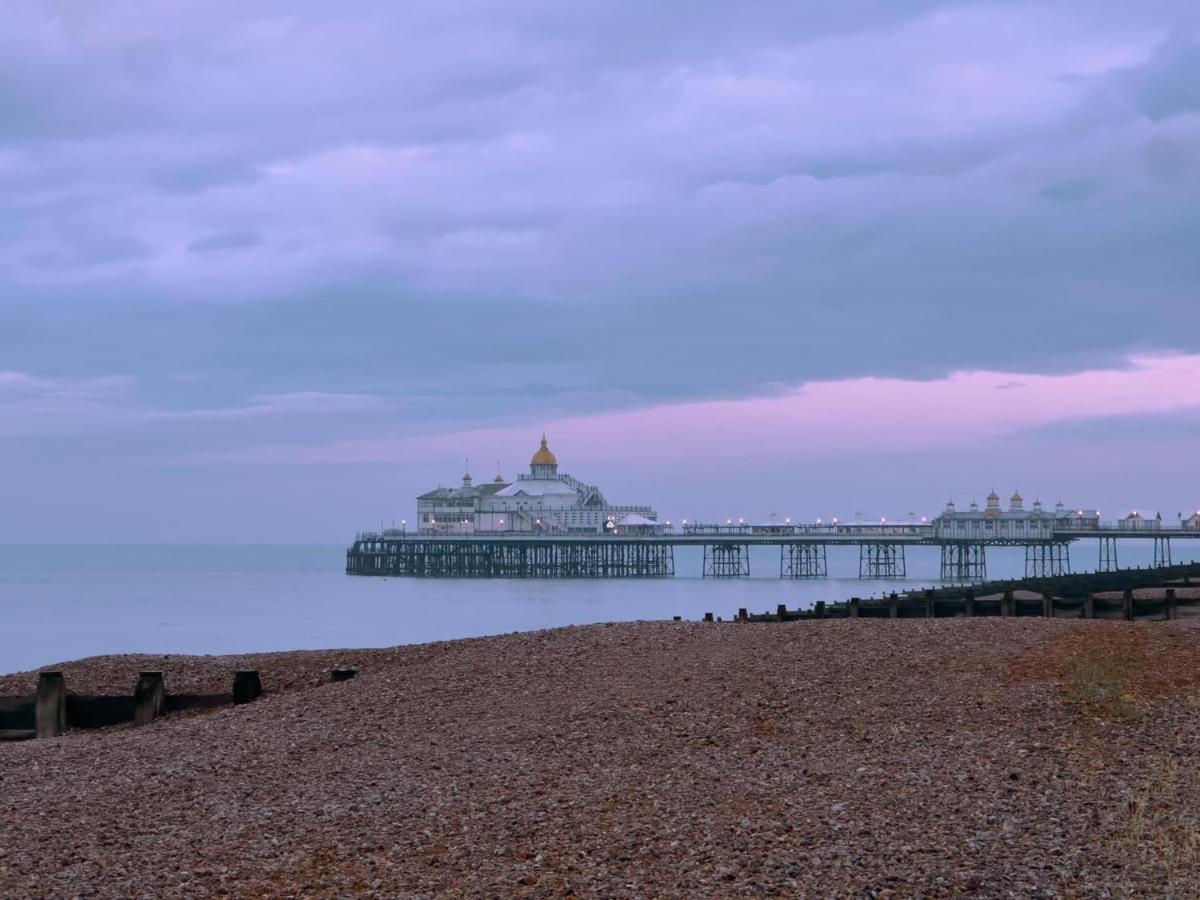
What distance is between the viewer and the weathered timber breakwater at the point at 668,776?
7816mm

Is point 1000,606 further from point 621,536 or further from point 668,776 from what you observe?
point 621,536

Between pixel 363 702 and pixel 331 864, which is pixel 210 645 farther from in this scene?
pixel 331 864

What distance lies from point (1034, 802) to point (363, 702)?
677 centimetres

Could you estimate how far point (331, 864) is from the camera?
8180 mm

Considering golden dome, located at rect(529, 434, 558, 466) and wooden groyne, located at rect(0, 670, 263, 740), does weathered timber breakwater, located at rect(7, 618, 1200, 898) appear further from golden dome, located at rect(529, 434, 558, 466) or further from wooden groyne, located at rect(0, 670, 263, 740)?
golden dome, located at rect(529, 434, 558, 466)

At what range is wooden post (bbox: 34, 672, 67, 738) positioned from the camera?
13727mm

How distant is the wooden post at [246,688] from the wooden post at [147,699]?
0.84m

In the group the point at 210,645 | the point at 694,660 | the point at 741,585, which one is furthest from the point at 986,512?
the point at 694,660

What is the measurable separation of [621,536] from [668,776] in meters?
112

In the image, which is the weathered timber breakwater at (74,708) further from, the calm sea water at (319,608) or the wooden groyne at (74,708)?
the calm sea water at (319,608)

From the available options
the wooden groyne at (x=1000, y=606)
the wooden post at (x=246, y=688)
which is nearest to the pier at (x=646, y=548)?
the wooden groyne at (x=1000, y=606)

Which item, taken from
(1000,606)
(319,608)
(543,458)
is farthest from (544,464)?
(1000,606)

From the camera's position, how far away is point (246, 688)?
14.8 m

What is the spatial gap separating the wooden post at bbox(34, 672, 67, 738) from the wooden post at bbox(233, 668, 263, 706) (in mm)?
1713
